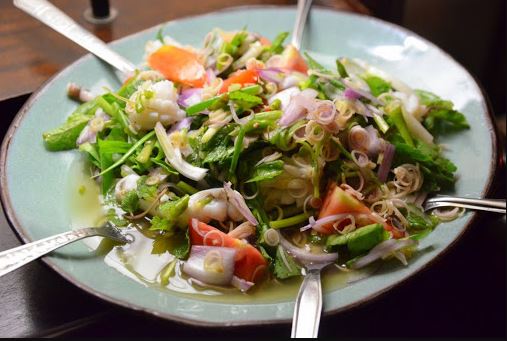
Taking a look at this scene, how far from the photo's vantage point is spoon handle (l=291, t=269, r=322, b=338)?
1236 mm

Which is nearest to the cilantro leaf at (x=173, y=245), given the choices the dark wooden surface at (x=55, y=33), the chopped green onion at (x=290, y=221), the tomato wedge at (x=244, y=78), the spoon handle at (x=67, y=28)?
the chopped green onion at (x=290, y=221)

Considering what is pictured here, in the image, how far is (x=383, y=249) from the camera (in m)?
1.45

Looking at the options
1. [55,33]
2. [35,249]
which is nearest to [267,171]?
[35,249]

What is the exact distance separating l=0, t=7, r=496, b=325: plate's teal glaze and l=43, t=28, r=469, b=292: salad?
0.06 meters

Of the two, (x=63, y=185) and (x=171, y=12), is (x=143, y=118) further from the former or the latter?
(x=171, y=12)

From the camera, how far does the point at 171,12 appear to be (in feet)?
8.25

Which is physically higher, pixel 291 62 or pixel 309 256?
pixel 291 62

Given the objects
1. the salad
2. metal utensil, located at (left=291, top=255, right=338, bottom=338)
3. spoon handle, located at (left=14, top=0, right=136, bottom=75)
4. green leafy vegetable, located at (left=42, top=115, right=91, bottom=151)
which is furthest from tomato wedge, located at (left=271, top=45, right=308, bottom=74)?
metal utensil, located at (left=291, top=255, right=338, bottom=338)

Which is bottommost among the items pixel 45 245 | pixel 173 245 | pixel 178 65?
pixel 173 245

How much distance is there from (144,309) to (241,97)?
2.08 ft

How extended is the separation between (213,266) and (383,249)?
39 cm

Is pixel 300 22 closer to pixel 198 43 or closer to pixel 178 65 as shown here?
pixel 198 43

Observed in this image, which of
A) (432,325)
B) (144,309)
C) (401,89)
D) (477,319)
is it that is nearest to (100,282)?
(144,309)

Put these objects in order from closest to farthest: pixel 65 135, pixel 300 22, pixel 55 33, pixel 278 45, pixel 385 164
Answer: pixel 385 164, pixel 65 135, pixel 278 45, pixel 300 22, pixel 55 33
